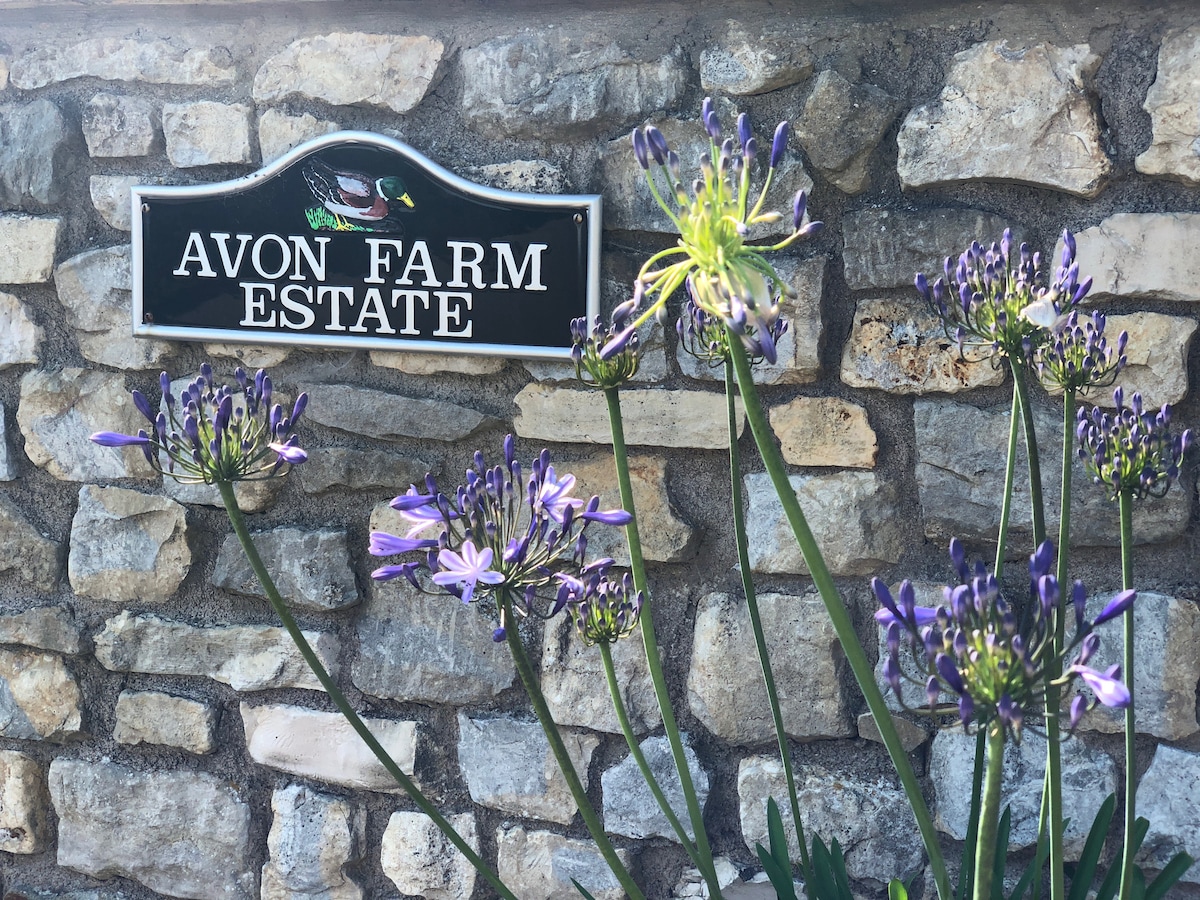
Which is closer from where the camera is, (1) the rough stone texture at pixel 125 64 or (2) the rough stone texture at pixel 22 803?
(1) the rough stone texture at pixel 125 64

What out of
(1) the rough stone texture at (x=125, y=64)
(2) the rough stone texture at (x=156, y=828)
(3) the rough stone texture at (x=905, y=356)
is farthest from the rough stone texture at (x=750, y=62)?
(2) the rough stone texture at (x=156, y=828)

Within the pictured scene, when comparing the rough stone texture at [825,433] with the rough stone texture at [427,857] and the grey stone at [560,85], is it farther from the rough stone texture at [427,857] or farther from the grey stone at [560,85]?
the rough stone texture at [427,857]

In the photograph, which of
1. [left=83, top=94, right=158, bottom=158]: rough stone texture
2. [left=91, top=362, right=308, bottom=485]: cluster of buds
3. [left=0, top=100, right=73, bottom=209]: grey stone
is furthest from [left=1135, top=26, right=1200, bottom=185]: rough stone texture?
[left=0, top=100, right=73, bottom=209]: grey stone

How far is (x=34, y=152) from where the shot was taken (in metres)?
1.96

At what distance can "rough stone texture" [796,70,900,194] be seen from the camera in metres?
1.60

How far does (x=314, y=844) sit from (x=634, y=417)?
38.8 inches

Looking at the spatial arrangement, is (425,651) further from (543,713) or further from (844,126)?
(844,126)

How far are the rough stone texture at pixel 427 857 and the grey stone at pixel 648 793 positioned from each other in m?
0.27

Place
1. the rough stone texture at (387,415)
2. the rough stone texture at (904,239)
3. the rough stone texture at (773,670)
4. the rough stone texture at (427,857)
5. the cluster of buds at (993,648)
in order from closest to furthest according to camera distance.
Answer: the cluster of buds at (993,648), the rough stone texture at (904,239), the rough stone texture at (773,670), the rough stone texture at (387,415), the rough stone texture at (427,857)

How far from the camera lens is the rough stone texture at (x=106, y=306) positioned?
195cm

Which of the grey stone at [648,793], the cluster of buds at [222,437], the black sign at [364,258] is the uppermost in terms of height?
the black sign at [364,258]

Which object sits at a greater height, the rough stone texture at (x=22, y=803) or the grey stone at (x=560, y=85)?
the grey stone at (x=560, y=85)

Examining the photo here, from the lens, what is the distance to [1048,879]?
1665 millimetres

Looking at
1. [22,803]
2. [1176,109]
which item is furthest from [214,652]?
[1176,109]
